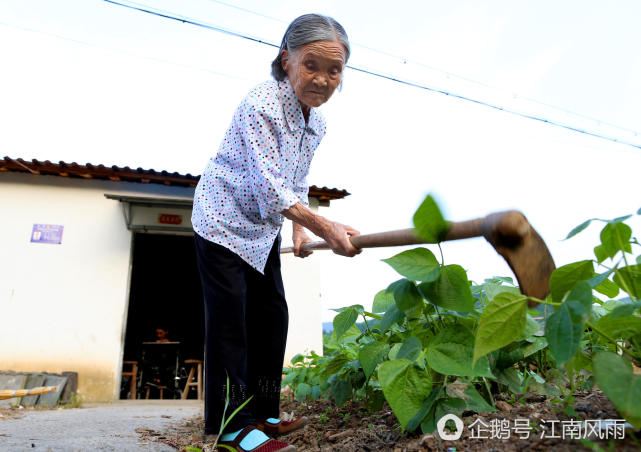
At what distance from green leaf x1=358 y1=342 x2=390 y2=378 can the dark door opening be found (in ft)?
26.2

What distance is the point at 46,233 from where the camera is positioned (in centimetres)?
592

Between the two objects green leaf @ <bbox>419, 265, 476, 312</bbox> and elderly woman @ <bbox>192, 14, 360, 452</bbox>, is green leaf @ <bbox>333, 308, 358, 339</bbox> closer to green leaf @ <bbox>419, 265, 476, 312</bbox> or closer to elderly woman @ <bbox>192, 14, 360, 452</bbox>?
elderly woman @ <bbox>192, 14, 360, 452</bbox>

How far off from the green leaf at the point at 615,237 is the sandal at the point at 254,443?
1.03 m

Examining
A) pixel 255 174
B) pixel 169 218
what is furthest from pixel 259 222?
pixel 169 218

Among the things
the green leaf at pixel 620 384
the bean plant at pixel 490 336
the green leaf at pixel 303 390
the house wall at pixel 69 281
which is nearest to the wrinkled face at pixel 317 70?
the bean plant at pixel 490 336

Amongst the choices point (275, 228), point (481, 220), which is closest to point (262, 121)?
point (275, 228)

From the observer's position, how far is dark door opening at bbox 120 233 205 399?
9.45 m

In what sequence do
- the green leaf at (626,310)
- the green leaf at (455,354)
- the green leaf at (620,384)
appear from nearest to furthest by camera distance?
1. the green leaf at (620,384)
2. the green leaf at (626,310)
3. the green leaf at (455,354)

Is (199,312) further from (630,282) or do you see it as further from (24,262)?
(630,282)

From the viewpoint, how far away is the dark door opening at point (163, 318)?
31.0 feet

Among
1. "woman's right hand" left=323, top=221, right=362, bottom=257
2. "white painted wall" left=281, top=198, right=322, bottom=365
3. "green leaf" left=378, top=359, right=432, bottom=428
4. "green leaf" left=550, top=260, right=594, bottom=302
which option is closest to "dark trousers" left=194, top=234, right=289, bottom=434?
"woman's right hand" left=323, top=221, right=362, bottom=257

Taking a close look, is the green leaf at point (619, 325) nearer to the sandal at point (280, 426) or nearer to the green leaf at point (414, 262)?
the green leaf at point (414, 262)

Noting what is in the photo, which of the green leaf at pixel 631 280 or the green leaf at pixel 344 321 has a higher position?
the green leaf at pixel 631 280

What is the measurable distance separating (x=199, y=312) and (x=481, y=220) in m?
10.7
